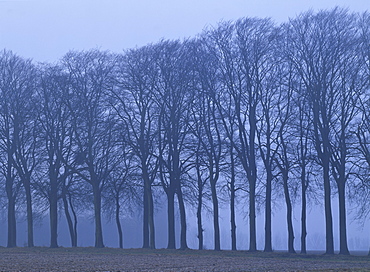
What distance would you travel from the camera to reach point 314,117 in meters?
40.1

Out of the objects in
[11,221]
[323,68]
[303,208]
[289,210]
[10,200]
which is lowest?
[11,221]

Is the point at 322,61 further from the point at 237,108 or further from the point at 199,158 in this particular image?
the point at 199,158

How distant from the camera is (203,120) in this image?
4566cm

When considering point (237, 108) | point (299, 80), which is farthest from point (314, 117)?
point (237, 108)

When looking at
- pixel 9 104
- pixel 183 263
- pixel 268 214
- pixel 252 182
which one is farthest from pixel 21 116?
pixel 183 263

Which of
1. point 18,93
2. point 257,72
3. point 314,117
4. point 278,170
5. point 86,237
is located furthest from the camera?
point 86,237

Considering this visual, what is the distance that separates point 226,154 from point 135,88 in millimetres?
7915

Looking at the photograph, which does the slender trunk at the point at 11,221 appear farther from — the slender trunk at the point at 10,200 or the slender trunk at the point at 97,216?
the slender trunk at the point at 97,216

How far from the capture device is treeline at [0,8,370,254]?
40094 mm

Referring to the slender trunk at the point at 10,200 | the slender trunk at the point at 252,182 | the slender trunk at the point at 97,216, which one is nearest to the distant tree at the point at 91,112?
the slender trunk at the point at 97,216

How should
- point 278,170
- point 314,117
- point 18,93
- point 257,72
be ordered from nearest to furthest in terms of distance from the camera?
point 314,117 → point 257,72 → point 278,170 → point 18,93

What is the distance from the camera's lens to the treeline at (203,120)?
132 ft

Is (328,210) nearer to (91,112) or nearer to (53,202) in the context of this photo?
(91,112)

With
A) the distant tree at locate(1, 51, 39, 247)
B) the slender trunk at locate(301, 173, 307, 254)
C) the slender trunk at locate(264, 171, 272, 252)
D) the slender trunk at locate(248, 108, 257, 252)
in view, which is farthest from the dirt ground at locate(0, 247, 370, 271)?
the distant tree at locate(1, 51, 39, 247)
